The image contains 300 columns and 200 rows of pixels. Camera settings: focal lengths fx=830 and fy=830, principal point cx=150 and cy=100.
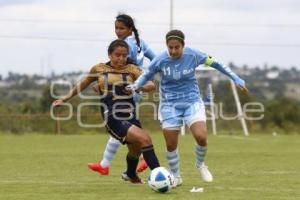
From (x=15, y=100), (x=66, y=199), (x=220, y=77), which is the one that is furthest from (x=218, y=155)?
(x=15, y=100)

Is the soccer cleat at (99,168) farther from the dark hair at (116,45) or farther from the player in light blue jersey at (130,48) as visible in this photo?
the dark hair at (116,45)

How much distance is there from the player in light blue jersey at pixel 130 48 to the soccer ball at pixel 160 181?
1374mm

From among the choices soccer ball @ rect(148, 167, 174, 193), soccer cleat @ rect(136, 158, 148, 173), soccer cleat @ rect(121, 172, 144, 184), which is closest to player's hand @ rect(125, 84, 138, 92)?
soccer ball @ rect(148, 167, 174, 193)

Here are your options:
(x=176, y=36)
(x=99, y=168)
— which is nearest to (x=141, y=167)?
(x=99, y=168)

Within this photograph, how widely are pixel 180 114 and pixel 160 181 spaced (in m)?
1.29

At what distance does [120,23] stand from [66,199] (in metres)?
3.04

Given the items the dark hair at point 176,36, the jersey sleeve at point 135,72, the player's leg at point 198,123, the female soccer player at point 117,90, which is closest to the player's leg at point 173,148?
the player's leg at point 198,123

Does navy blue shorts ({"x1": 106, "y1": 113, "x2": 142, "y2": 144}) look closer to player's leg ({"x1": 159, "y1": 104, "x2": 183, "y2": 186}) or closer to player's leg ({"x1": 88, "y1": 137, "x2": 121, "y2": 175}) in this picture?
player's leg ({"x1": 159, "y1": 104, "x2": 183, "y2": 186})

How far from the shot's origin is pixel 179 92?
32.4ft

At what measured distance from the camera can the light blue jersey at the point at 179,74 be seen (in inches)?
381

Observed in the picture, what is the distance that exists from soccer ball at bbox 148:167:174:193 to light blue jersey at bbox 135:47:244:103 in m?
1.11

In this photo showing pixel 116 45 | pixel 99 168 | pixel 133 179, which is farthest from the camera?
pixel 99 168

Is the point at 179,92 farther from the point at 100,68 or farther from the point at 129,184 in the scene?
the point at 129,184

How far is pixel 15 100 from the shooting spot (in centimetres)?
4222
